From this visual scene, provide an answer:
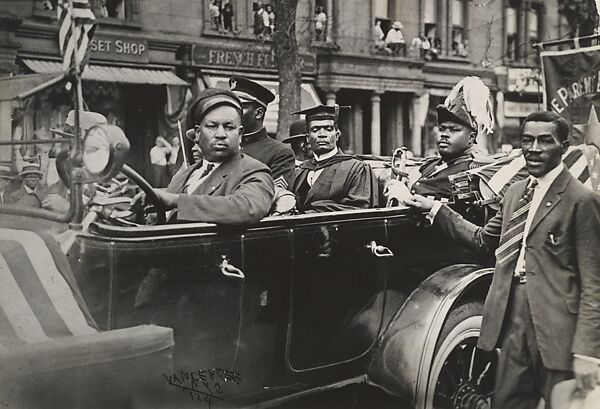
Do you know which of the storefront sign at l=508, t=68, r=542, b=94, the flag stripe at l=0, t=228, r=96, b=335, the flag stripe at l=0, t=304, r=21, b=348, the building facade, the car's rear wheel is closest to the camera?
the flag stripe at l=0, t=304, r=21, b=348

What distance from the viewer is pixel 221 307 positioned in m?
2.32

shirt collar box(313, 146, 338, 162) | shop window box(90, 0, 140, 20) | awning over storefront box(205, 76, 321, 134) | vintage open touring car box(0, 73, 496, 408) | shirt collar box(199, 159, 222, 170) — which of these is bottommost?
vintage open touring car box(0, 73, 496, 408)

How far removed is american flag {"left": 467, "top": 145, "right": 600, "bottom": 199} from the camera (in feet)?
11.3

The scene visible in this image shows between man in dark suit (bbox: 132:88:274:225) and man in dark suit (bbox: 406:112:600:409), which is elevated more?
man in dark suit (bbox: 132:88:274:225)

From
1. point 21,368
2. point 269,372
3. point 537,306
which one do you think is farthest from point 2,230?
point 537,306

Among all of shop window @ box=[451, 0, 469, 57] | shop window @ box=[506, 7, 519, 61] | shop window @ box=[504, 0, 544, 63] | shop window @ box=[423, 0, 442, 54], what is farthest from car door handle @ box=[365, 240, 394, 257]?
shop window @ box=[506, 7, 519, 61]

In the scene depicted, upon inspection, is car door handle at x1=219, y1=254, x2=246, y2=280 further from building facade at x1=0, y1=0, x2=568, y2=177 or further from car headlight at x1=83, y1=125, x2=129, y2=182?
building facade at x1=0, y1=0, x2=568, y2=177

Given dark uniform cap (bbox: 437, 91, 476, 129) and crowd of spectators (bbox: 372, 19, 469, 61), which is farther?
crowd of spectators (bbox: 372, 19, 469, 61)

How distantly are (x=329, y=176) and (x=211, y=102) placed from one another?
124cm

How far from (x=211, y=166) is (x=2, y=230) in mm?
969

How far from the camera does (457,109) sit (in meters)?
4.10

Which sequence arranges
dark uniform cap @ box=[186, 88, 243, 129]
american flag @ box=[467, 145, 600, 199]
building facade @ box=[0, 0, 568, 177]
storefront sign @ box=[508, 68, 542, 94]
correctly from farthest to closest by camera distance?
storefront sign @ box=[508, 68, 542, 94] < building facade @ box=[0, 0, 568, 177] < american flag @ box=[467, 145, 600, 199] < dark uniform cap @ box=[186, 88, 243, 129]

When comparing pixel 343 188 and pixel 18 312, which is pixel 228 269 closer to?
pixel 18 312
